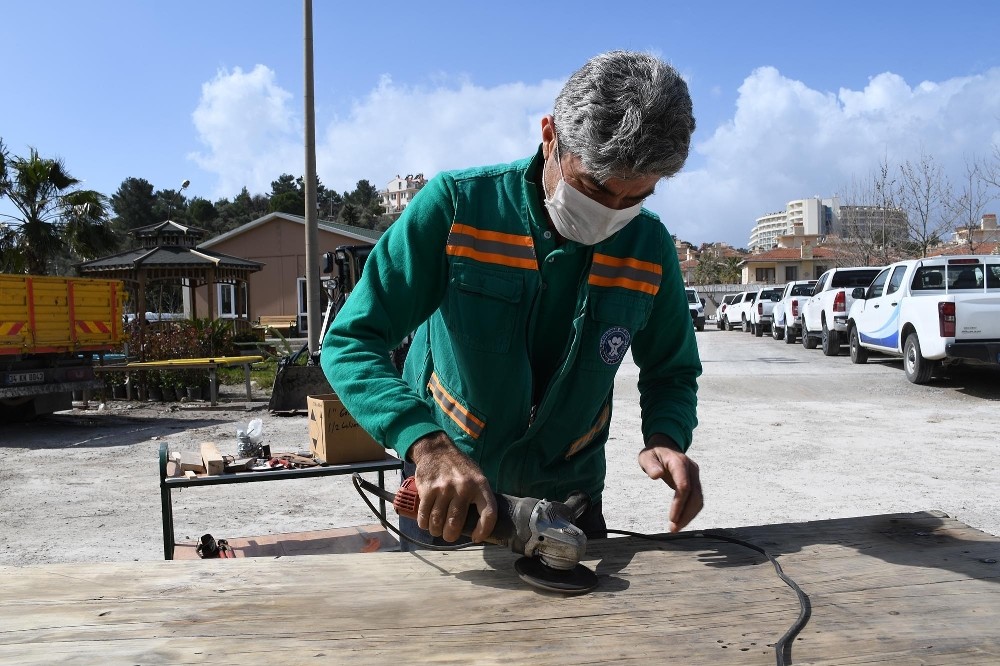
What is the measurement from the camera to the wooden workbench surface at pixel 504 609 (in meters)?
1.45

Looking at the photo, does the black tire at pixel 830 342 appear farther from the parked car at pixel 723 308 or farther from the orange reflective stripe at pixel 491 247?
the orange reflective stripe at pixel 491 247

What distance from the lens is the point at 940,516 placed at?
2332mm

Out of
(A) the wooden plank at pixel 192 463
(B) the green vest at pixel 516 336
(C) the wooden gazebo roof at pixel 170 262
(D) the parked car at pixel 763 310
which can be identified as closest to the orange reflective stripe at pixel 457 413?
(B) the green vest at pixel 516 336

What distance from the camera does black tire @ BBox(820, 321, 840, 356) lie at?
18.8m

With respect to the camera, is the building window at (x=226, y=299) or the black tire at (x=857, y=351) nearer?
the black tire at (x=857, y=351)

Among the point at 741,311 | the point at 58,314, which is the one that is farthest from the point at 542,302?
the point at 741,311

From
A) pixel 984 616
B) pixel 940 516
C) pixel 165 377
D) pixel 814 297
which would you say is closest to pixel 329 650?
pixel 984 616

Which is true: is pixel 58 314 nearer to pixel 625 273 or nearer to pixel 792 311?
pixel 625 273

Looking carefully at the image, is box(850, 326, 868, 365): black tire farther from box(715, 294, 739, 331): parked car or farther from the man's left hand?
box(715, 294, 739, 331): parked car

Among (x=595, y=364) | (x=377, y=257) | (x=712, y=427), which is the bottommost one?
(x=712, y=427)

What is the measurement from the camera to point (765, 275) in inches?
2913

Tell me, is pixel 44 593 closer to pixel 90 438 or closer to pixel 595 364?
pixel 595 364

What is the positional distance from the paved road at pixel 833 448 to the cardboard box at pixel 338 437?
1925mm

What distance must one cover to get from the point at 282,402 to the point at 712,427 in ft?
18.7
